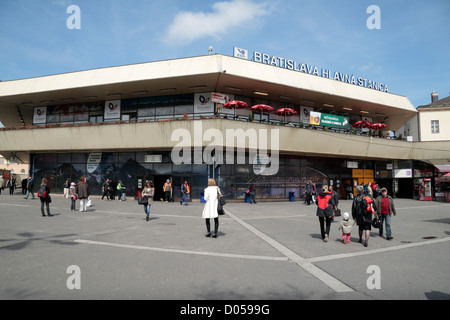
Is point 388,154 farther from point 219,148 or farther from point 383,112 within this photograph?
point 219,148

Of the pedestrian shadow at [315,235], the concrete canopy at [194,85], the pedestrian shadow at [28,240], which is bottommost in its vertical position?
the pedestrian shadow at [315,235]

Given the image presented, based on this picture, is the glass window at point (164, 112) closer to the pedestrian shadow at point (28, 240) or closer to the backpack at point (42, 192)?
the backpack at point (42, 192)

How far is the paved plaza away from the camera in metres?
4.16

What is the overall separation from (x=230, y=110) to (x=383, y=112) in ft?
61.6

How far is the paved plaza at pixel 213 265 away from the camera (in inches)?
164

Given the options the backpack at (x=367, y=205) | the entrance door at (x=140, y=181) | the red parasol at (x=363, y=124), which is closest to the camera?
the backpack at (x=367, y=205)

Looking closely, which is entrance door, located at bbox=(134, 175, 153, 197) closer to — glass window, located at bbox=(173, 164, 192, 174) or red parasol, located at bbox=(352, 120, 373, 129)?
glass window, located at bbox=(173, 164, 192, 174)

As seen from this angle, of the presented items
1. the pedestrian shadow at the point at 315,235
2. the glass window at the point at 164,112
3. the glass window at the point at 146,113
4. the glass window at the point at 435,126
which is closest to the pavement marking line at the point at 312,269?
the pedestrian shadow at the point at 315,235

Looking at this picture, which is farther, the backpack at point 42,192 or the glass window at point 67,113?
the glass window at point 67,113

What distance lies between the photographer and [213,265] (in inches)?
218

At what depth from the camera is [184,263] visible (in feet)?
18.5

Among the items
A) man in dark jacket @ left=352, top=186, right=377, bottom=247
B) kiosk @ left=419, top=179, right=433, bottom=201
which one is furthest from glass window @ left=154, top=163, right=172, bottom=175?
kiosk @ left=419, top=179, right=433, bottom=201

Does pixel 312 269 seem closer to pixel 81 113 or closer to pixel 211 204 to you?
pixel 211 204
